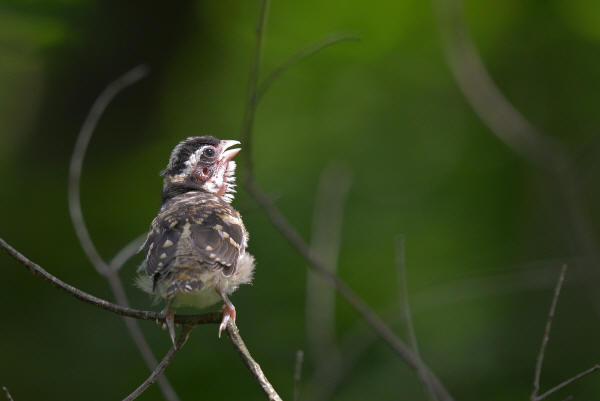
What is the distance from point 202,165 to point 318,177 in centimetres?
360

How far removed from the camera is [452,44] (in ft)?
28.0

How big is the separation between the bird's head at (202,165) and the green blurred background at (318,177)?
2634 millimetres

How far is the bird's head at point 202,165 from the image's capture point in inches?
227

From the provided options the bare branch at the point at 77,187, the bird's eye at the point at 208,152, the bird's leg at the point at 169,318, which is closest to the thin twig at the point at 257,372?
the bird's leg at the point at 169,318

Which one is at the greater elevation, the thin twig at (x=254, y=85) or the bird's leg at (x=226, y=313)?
the thin twig at (x=254, y=85)

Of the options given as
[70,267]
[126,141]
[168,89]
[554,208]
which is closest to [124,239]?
[70,267]

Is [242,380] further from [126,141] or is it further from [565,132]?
[565,132]

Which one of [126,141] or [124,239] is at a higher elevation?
[126,141]

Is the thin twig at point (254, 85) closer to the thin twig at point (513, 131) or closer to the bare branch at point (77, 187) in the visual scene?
the bare branch at point (77, 187)

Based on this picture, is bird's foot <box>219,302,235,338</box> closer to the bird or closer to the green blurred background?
the bird

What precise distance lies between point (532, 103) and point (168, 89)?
4.65m

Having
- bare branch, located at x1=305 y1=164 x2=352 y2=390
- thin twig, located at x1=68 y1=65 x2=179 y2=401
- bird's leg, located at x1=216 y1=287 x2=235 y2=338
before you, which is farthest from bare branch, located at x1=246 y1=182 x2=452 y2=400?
bare branch, located at x1=305 y1=164 x2=352 y2=390

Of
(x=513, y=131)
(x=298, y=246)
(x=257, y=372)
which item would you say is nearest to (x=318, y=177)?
(x=513, y=131)

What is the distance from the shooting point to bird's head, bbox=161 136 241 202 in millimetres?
5754
